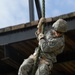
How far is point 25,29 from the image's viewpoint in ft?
41.8

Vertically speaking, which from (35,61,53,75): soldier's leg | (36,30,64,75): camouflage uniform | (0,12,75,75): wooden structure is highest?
(36,30,64,75): camouflage uniform

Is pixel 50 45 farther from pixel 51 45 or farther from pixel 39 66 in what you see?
pixel 39 66

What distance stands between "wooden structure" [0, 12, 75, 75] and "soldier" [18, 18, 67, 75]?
160cm

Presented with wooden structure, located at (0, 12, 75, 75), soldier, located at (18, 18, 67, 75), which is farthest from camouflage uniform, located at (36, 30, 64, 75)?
wooden structure, located at (0, 12, 75, 75)

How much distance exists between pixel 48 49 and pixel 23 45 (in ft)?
9.17

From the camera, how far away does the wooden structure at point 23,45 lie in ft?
40.9

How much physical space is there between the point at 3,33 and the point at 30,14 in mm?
915

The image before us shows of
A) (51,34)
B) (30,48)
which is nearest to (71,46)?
(30,48)

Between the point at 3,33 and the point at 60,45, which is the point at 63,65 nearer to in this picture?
the point at 3,33

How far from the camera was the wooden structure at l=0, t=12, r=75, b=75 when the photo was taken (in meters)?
12.5

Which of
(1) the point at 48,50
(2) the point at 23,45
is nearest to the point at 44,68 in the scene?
(1) the point at 48,50

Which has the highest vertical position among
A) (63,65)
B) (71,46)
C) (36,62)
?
(36,62)

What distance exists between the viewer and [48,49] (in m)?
10.4

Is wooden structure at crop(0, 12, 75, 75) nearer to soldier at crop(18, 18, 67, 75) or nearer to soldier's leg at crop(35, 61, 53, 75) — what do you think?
soldier at crop(18, 18, 67, 75)
